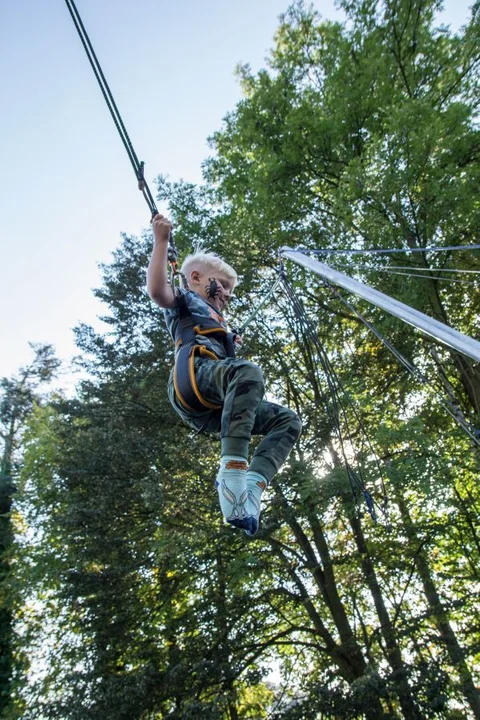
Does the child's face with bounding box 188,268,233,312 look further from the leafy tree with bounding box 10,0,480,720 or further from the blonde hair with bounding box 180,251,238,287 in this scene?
the leafy tree with bounding box 10,0,480,720

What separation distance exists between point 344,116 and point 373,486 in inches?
213

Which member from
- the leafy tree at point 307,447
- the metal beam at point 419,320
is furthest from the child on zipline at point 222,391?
the leafy tree at point 307,447

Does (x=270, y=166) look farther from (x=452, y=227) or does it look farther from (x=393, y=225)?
(x=452, y=227)

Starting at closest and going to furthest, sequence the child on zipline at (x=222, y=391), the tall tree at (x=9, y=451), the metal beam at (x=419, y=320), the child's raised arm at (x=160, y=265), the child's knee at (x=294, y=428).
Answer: the metal beam at (x=419, y=320), the child on zipline at (x=222, y=391), the child's raised arm at (x=160, y=265), the child's knee at (x=294, y=428), the tall tree at (x=9, y=451)

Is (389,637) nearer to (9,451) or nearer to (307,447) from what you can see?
(307,447)

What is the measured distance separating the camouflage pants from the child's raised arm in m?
0.40

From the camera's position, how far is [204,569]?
9258 mm

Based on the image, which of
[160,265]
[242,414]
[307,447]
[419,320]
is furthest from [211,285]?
[307,447]

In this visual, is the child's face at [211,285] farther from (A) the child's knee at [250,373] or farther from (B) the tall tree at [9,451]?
(B) the tall tree at [9,451]

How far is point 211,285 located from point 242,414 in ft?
3.57

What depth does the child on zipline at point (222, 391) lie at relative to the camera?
246 centimetres

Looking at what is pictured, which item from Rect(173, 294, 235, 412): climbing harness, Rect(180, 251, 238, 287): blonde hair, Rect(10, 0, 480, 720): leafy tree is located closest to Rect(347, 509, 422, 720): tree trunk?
Rect(10, 0, 480, 720): leafy tree

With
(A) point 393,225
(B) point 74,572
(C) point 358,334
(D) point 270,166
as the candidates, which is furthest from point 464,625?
(D) point 270,166

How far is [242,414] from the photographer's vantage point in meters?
2.56
